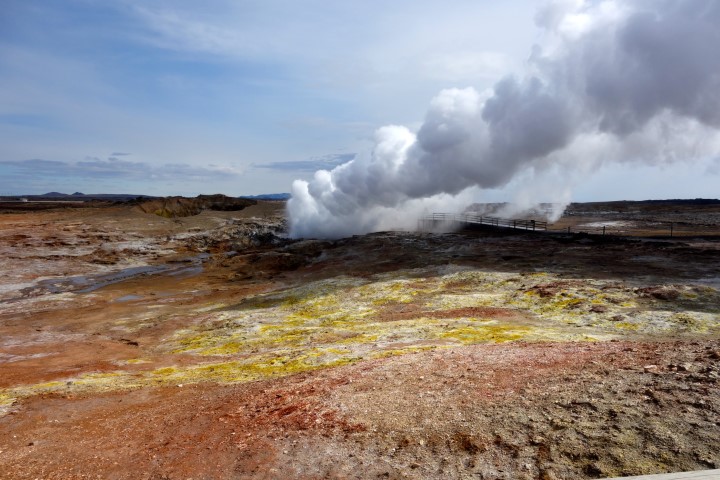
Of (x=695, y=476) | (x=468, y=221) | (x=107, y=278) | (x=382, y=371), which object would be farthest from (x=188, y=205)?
(x=695, y=476)

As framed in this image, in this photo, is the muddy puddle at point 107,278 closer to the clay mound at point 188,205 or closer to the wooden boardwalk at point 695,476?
the wooden boardwalk at point 695,476

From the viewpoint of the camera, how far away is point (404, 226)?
66.2m

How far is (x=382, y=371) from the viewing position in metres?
11.9

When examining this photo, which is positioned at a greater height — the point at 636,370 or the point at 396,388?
→ the point at 636,370

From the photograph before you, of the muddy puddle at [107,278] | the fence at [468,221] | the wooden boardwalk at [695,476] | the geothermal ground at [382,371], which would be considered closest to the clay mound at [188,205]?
the muddy puddle at [107,278]

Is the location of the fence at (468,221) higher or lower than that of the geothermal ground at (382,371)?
higher

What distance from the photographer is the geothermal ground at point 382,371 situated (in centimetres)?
750

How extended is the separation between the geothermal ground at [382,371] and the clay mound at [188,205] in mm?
47238

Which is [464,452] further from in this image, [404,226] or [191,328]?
[404,226]

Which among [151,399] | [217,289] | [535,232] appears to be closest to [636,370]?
[151,399]

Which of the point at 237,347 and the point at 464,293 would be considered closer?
the point at 237,347

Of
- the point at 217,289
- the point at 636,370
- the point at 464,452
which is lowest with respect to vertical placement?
the point at 217,289

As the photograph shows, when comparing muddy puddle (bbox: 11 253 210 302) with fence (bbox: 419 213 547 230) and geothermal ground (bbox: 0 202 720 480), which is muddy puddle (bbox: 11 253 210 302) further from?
fence (bbox: 419 213 547 230)

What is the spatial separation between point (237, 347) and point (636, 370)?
14008 millimetres
